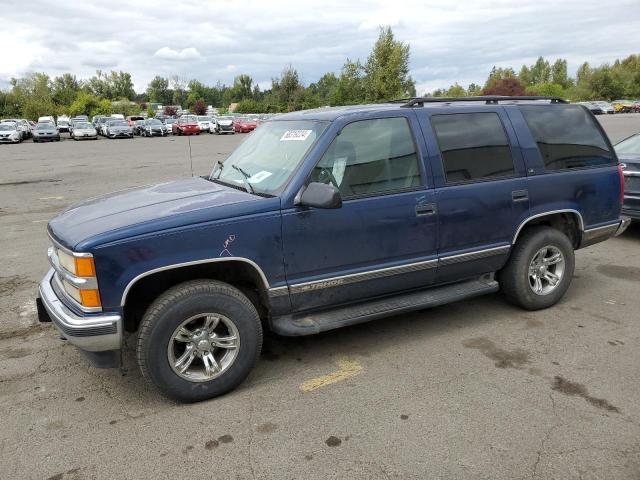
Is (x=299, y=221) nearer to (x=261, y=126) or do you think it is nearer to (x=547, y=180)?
(x=261, y=126)

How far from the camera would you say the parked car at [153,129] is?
1531 inches

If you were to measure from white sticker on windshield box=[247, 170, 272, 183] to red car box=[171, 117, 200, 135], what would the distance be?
37.1 meters

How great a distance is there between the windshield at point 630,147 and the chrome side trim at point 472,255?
417 cm

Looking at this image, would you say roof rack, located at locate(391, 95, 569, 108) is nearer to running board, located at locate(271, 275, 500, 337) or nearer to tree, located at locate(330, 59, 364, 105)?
running board, located at locate(271, 275, 500, 337)

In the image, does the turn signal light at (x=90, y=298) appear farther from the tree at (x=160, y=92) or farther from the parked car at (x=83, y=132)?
the tree at (x=160, y=92)

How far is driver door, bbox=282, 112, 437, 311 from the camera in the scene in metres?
3.49

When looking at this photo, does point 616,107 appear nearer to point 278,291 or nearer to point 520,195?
point 520,195

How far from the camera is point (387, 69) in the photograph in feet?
152

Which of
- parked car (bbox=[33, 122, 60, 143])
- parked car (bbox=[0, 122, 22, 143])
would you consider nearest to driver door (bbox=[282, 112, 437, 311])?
parked car (bbox=[0, 122, 22, 143])

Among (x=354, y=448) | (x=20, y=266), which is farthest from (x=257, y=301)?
(x=20, y=266)

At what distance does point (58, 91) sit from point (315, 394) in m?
89.3

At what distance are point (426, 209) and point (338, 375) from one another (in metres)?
1.39

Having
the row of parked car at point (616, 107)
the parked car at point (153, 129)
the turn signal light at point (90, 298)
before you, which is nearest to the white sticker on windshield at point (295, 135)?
the turn signal light at point (90, 298)

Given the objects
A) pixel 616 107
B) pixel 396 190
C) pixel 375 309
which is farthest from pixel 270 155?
pixel 616 107
